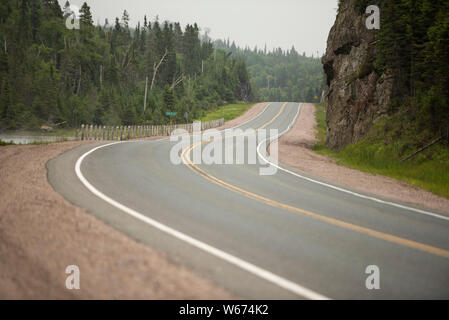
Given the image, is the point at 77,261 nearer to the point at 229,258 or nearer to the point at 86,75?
the point at 229,258

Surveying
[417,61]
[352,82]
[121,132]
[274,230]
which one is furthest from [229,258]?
[121,132]

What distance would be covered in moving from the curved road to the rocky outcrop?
44.5 feet

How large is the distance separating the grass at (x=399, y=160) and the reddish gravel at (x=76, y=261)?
1057 centimetres

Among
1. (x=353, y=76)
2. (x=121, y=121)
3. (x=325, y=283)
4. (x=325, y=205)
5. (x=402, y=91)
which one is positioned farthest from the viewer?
(x=121, y=121)

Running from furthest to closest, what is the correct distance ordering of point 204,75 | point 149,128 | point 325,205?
point 204,75 → point 149,128 → point 325,205

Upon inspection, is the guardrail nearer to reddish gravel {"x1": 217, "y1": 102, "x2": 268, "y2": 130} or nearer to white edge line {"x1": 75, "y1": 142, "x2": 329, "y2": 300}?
reddish gravel {"x1": 217, "y1": 102, "x2": 268, "y2": 130}

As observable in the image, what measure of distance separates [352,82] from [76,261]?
24.7 meters

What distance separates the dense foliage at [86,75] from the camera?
5928 centimetres

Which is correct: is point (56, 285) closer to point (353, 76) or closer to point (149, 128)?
point (353, 76)

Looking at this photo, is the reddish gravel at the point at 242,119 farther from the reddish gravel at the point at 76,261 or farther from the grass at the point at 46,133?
the reddish gravel at the point at 76,261

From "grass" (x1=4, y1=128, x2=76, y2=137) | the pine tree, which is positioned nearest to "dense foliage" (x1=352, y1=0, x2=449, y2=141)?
"grass" (x1=4, y1=128, x2=76, y2=137)
